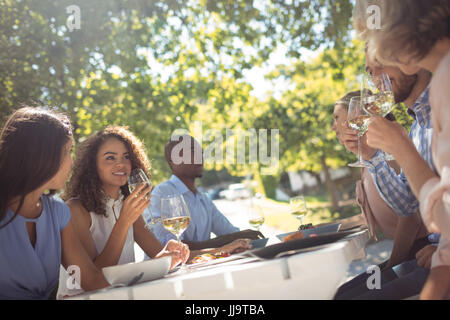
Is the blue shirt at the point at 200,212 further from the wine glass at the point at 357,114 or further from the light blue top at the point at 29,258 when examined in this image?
the wine glass at the point at 357,114

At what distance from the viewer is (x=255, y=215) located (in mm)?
3012

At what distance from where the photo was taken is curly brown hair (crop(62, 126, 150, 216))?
3.06 m

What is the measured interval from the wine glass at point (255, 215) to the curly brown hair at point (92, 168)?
1.07m

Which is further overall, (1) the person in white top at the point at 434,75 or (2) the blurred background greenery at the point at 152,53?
(2) the blurred background greenery at the point at 152,53

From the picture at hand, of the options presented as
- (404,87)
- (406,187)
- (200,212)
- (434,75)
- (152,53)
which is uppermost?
(152,53)

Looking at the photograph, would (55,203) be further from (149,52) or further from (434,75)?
(149,52)

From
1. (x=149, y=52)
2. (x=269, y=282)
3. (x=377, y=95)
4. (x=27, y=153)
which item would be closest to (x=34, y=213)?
(x=27, y=153)

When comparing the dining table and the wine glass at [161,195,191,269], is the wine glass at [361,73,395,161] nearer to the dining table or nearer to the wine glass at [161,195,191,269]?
the dining table

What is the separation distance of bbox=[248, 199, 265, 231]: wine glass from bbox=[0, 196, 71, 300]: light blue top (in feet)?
4.46

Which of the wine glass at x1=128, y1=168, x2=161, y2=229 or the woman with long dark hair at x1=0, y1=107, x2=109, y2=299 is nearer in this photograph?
the woman with long dark hair at x1=0, y1=107, x2=109, y2=299

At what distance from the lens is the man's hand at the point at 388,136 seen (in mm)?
1621

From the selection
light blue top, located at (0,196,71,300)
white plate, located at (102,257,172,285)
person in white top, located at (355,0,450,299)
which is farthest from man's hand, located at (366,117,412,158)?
light blue top, located at (0,196,71,300)

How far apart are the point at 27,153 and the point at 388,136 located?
177 cm

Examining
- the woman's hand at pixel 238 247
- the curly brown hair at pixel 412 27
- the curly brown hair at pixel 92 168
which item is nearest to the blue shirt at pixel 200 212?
the curly brown hair at pixel 92 168
